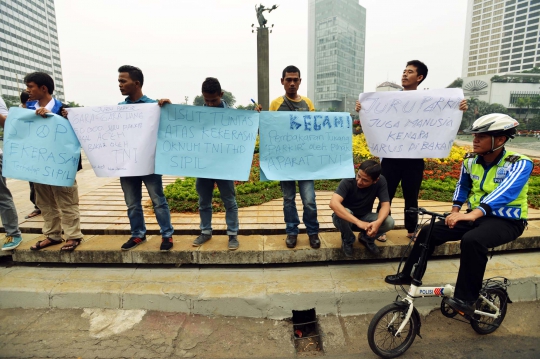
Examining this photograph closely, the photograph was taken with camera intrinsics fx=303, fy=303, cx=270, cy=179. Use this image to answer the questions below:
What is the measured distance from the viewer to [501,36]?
113 meters

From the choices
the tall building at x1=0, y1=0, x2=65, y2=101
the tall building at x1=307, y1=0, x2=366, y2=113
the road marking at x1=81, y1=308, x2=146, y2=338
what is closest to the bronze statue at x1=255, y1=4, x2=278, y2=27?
the road marking at x1=81, y1=308, x2=146, y2=338

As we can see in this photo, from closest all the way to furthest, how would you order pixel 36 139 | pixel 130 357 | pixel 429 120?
pixel 130 357 < pixel 36 139 < pixel 429 120

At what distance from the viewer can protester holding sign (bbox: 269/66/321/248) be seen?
338 cm

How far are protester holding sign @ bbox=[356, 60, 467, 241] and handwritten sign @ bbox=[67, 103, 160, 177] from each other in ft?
8.08

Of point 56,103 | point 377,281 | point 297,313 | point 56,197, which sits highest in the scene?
point 56,103

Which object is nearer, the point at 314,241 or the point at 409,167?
the point at 314,241

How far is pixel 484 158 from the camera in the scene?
→ 2760 millimetres

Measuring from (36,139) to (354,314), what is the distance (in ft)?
12.8

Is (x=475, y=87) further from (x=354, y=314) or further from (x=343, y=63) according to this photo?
(x=354, y=314)

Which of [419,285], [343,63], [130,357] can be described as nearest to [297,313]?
[419,285]

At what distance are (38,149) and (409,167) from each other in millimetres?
4226

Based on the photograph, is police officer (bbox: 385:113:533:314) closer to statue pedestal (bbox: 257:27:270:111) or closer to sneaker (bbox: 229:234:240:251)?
sneaker (bbox: 229:234:240:251)

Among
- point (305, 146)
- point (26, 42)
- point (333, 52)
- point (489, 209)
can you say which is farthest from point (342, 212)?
point (26, 42)

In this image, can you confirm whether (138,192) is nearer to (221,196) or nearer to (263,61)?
(221,196)
